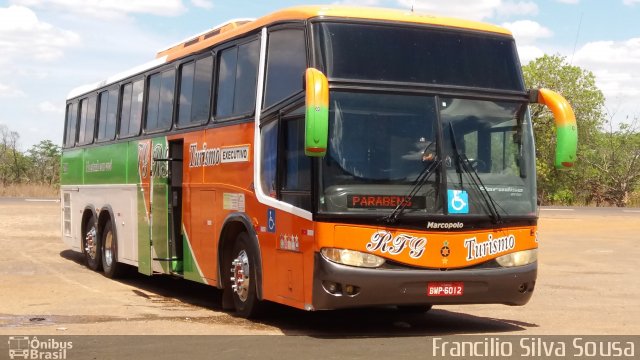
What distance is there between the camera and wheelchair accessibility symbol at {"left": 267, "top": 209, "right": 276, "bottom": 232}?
11188 mm

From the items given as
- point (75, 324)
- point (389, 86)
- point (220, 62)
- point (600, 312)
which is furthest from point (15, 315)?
point (600, 312)

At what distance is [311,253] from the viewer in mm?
10273

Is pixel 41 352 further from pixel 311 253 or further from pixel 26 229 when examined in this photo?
pixel 26 229

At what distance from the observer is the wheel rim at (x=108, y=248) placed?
18.1 m

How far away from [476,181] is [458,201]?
1.05 feet

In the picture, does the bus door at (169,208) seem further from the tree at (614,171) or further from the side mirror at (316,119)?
the tree at (614,171)

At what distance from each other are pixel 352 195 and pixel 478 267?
1590 millimetres

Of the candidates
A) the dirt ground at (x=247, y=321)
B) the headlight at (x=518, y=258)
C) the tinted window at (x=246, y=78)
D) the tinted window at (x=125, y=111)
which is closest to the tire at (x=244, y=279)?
the dirt ground at (x=247, y=321)

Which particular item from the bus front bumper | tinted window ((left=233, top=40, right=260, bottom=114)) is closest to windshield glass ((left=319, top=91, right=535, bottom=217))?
the bus front bumper

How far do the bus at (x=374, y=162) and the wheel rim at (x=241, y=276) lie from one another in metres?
0.02

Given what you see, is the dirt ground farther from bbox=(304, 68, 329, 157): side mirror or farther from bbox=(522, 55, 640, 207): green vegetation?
bbox=(522, 55, 640, 207): green vegetation

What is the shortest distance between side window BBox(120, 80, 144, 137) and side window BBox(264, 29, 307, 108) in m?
5.44

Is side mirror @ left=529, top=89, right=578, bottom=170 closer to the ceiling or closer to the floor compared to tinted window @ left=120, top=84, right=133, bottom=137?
closer to the floor

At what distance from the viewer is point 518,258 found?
35.9 feet
